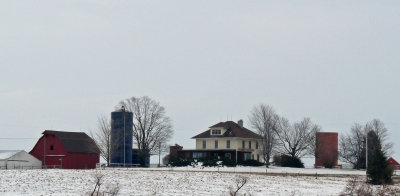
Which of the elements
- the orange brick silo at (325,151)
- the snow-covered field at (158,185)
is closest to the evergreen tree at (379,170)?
the snow-covered field at (158,185)

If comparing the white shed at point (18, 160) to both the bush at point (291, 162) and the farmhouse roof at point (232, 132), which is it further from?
the bush at point (291, 162)

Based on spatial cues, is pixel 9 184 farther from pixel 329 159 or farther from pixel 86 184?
pixel 329 159

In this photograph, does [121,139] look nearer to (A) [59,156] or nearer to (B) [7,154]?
(A) [59,156]

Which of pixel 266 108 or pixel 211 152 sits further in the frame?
pixel 266 108

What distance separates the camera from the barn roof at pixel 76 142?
9375 cm

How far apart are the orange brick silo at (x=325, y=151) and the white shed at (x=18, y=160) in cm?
4848

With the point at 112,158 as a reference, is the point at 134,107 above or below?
above

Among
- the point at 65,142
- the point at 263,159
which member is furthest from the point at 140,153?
the point at 263,159

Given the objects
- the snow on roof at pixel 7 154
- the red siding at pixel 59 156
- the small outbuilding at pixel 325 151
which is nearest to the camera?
the snow on roof at pixel 7 154

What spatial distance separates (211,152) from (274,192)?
5459 cm

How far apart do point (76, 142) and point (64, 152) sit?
149 inches

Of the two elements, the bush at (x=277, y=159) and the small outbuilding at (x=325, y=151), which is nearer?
the bush at (x=277, y=159)

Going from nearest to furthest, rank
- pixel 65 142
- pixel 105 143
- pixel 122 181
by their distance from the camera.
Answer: pixel 122 181
pixel 65 142
pixel 105 143

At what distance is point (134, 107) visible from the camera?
108 meters
